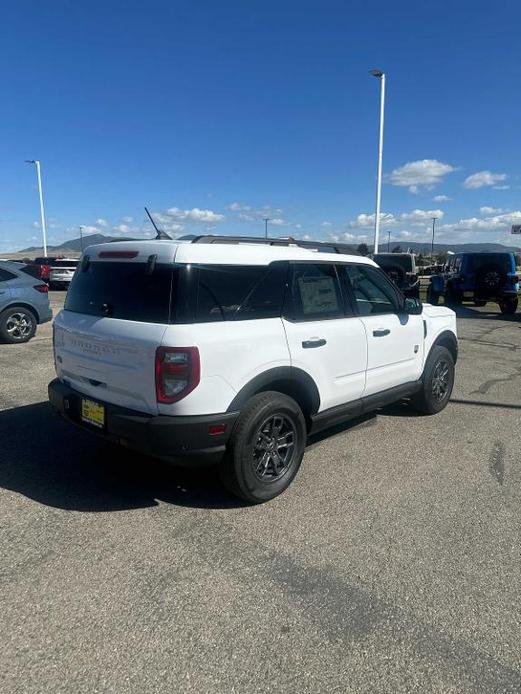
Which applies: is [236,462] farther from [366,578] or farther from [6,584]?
[6,584]

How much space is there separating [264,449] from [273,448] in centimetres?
9

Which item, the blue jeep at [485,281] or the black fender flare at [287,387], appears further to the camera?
the blue jeep at [485,281]

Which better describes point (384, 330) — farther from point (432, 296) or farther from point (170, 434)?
point (432, 296)

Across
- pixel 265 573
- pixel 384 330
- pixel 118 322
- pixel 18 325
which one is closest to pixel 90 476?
pixel 118 322

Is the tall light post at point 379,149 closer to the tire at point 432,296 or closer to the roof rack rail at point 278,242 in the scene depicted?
the tire at point 432,296

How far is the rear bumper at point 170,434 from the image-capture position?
9.98 ft

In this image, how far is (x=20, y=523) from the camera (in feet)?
10.5

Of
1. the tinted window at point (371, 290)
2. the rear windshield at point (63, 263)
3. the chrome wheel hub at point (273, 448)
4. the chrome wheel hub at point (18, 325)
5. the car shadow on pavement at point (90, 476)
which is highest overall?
the rear windshield at point (63, 263)

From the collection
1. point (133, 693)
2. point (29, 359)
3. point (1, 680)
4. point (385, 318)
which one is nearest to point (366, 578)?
point (133, 693)

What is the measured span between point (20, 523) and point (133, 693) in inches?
64.1

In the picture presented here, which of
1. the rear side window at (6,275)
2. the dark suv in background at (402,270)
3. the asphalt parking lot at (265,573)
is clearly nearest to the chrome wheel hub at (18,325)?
the rear side window at (6,275)

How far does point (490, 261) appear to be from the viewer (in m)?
→ 15.2

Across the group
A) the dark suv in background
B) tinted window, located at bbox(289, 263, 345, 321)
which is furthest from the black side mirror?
the dark suv in background

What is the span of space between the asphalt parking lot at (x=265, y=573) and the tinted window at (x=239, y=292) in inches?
54.1
